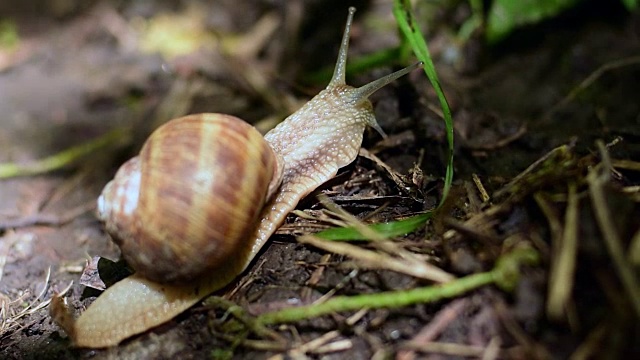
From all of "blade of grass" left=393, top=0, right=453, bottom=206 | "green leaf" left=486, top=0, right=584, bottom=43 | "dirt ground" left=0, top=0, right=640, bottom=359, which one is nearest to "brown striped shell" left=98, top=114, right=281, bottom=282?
"dirt ground" left=0, top=0, right=640, bottom=359

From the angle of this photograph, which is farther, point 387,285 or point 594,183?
point 387,285

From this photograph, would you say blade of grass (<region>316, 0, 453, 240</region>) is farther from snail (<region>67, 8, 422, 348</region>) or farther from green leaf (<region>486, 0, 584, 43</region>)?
green leaf (<region>486, 0, 584, 43</region>)

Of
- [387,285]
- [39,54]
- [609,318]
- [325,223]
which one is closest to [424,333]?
[387,285]

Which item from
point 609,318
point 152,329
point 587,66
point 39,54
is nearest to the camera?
point 609,318

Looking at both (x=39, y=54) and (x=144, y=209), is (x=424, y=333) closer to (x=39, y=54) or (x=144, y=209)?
(x=144, y=209)

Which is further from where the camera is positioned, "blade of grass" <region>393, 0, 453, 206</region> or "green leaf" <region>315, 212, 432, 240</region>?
"blade of grass" <region>393, 0, 453, 206</region>

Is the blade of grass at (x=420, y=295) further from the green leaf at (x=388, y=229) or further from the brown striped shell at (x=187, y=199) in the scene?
the brown striped shell at (x=187, y=199)
